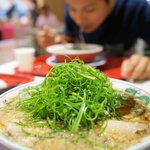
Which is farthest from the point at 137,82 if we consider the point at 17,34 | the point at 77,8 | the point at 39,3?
the point at 39,3

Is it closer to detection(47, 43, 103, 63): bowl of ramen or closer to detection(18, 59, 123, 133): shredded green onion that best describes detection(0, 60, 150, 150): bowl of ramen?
detection(18, 59, 123, 133): shredded green onion

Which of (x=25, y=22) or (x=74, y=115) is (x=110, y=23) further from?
(x=25, y=22)

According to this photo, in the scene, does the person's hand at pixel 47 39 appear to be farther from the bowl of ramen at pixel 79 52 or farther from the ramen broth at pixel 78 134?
the ramen broth at pixel 78 134

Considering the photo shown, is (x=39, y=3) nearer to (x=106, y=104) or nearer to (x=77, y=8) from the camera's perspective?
(x=77, y=8)

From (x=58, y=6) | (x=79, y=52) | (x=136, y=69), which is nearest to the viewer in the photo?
(x=136, y=69)

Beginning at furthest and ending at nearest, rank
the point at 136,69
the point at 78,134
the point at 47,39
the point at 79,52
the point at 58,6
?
the point at 58,6
the point at 47,39
the point at 79,52
the point at 136,69
the point at 78,134

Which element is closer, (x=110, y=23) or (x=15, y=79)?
(x=15, y=79)

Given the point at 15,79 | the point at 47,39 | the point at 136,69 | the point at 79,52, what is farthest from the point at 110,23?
the point at 15,79

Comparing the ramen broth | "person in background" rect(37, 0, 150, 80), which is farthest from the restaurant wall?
the ramen broth
